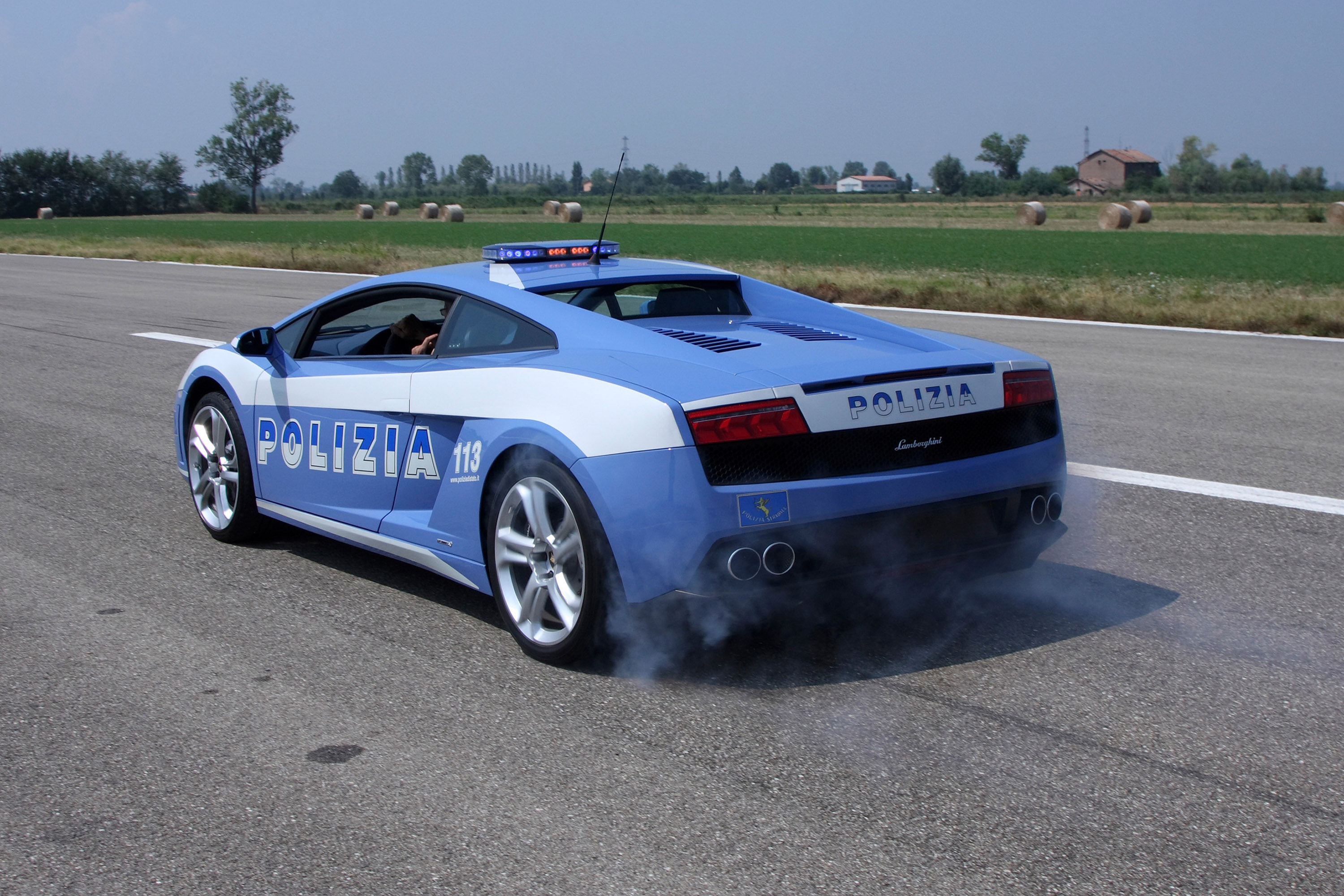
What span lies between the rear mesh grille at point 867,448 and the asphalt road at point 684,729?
0.57 m

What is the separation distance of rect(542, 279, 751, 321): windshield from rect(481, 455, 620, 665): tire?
0.81 metres

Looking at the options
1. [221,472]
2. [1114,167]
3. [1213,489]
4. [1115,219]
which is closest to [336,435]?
[221,472]

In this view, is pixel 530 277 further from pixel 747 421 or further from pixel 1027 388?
pixel 1027 388

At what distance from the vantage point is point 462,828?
2879 mm

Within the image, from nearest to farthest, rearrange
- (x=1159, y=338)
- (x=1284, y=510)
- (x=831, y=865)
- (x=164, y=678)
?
(x=831, y=865) → (x=164, y=678) → (x=1284, y=510) → (x=1159, y=338)

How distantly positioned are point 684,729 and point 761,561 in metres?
0.51

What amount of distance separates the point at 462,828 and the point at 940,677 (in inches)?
61.2

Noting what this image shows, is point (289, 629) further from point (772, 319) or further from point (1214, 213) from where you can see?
point (1214, 213)

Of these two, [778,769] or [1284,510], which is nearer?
[778,769]

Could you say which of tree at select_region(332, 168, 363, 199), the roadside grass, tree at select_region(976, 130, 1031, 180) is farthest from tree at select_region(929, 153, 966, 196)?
the roadside grass

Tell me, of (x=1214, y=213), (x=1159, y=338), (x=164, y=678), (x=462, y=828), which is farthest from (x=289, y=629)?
(x=1214, y=213)

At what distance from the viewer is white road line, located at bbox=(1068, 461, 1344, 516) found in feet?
18.9

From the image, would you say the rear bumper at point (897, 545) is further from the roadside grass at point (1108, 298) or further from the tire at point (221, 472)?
the roadside grass at point (1108, 298)

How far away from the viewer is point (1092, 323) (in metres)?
14.6
